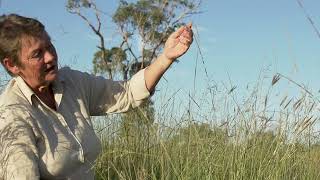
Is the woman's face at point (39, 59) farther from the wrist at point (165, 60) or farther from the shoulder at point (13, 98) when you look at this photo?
the wrist at point (165, 60)

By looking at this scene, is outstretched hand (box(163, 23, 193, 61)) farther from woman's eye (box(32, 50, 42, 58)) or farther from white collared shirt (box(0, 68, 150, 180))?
woman's eye (box(32, 50, 42, 58))

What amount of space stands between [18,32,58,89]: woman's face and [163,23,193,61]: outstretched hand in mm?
452

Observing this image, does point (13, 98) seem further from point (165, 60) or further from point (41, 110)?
point (165, 60)

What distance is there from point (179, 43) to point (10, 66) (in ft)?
2.16

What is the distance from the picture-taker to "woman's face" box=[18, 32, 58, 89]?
82.8 inches

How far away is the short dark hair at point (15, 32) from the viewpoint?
2113 mm

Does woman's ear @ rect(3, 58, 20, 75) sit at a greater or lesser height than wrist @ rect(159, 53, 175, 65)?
lesser

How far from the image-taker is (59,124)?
219 cm

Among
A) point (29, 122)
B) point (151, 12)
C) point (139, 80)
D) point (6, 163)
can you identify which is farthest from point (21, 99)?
point (151, 12)

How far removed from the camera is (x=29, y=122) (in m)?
2.08

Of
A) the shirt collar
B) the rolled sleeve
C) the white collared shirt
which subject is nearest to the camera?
the white collared shirt

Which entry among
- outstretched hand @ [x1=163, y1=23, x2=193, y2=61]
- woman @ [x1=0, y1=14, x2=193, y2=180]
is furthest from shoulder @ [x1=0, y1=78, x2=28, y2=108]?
outstretched hand @ [x1=163, y1=23, x2=193, y2=61]

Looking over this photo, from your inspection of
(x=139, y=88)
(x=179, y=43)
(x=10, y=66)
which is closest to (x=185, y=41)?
(x=179, y=43)

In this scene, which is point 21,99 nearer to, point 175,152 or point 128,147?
point 175,152
